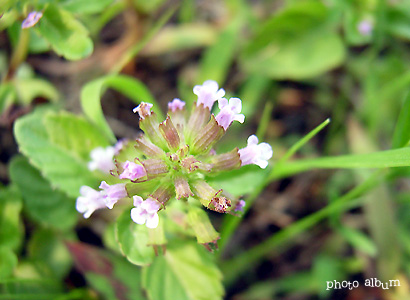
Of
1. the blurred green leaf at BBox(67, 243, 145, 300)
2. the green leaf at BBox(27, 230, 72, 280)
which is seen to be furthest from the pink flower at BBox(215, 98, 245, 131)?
the green leaf at BBox(27, 230, 72, 280)

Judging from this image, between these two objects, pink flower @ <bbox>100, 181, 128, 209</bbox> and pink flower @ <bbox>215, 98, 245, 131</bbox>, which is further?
pink flower @ <bbox>215, 98, 245, 131</bbox>

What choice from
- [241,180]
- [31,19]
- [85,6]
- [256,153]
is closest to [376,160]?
[256,153]

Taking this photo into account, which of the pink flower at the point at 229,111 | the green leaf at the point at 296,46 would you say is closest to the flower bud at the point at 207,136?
the pink flower at the point at 229,111

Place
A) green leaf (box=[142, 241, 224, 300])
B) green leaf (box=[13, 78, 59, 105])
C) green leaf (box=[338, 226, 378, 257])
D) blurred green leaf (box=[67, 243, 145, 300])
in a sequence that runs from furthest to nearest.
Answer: green leaf (box=[13, 78, 59, 105]) → green leaf (box=[338, 226, 378, 257]) → blurred green leaf (box=[67, 243, 145, 300]) → green leaf (box=[142, 241, 224, 300])

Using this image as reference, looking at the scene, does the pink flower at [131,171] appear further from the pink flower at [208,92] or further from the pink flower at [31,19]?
the pink flower at [31,19]

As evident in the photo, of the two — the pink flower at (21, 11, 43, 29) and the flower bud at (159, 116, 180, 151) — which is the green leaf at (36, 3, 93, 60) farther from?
the flower bud at (159, 116, 180, 151)

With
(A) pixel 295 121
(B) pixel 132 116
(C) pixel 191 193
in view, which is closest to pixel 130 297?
(C) pixel 191 193
